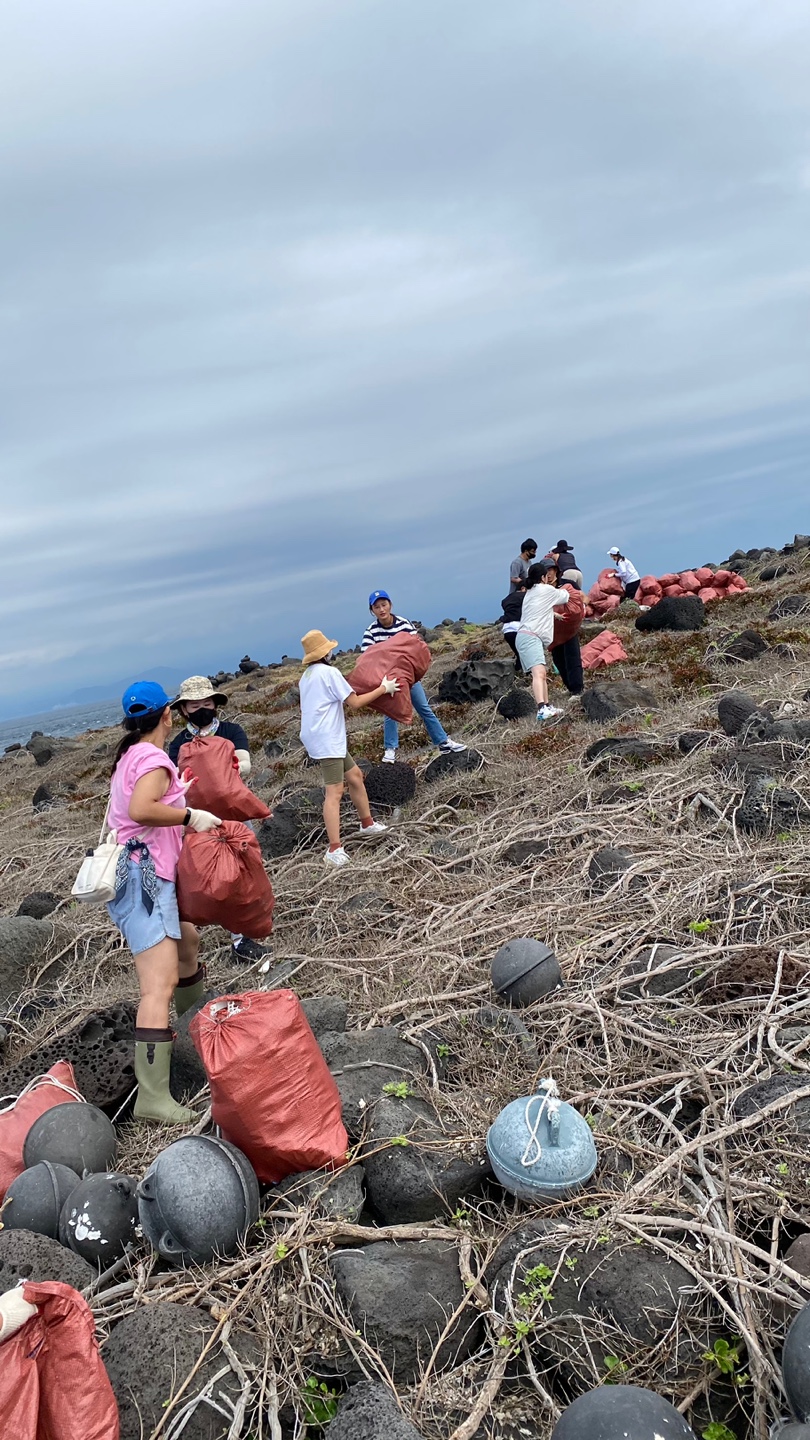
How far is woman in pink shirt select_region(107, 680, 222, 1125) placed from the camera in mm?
4094

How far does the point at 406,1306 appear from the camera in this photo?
9.46 ft

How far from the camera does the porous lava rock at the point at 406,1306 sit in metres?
2.84

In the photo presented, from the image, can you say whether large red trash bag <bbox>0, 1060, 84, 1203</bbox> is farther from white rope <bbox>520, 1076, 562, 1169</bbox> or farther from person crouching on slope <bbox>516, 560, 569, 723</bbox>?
person crouching on slope <bbox>516, 560, 569, 723</bbox>

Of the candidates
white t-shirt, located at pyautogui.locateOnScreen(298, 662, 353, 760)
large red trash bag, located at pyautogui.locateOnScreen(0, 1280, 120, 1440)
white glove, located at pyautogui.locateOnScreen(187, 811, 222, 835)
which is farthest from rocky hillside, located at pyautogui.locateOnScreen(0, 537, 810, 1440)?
white glove, located at pyautogui.locateOnScreen(187, 811, 222, 835)

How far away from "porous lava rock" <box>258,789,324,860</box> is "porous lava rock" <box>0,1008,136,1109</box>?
10.9 feet

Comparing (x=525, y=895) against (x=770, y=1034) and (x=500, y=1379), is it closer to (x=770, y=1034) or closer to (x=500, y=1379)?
(x=770, y=1034)

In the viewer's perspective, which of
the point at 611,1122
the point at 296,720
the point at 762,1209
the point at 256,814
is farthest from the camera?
the point at 296,720

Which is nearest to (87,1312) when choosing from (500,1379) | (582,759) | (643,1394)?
(500,1379)

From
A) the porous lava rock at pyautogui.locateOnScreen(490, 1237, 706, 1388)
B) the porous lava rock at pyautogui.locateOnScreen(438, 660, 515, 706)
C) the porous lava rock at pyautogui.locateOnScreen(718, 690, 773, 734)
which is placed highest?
the porous lava rock at pyautogui.locateOnScreen(438, 660, 515, 706)

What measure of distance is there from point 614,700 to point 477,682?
137 inches

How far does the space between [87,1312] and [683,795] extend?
208 inches

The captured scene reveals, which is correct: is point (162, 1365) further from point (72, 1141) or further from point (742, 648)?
point (742, 648)

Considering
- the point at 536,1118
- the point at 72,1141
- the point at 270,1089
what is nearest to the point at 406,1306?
the point at 536,1118

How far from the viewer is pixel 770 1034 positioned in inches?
150
